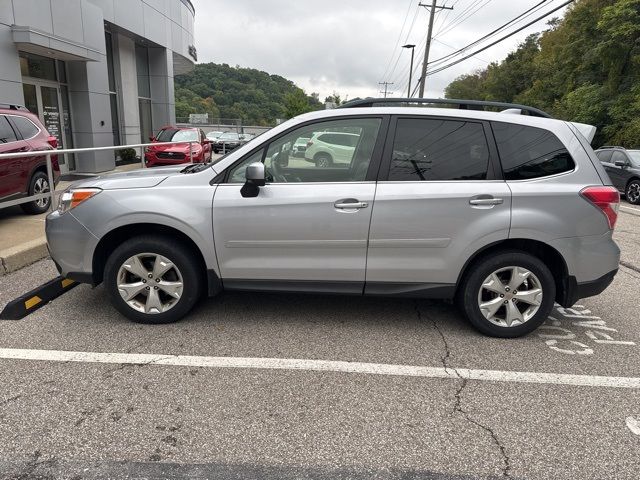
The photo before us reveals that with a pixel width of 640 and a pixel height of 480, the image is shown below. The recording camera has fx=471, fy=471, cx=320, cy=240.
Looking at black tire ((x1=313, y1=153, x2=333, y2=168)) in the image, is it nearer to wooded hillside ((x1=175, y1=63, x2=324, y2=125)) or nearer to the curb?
the curb

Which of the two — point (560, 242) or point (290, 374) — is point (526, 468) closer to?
point (290, 374)

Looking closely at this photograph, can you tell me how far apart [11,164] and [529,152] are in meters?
6.76

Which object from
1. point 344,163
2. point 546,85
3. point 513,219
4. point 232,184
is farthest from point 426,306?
point 546,85

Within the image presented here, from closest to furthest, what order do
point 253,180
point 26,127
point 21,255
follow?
point 253,180 < point 21,255 < point 26,127

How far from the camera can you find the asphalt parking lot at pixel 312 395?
8.04 feet

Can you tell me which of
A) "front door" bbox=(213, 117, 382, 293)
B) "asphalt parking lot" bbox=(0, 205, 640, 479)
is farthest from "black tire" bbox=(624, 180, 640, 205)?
"front door" bbox=(213, 117, 382, 293)

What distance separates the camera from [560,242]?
366 centimetres

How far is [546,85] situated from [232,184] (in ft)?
132

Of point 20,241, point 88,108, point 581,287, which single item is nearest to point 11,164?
point 20,241

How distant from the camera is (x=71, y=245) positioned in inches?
151

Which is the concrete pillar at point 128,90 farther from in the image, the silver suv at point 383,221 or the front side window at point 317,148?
the front side window at point 317,148

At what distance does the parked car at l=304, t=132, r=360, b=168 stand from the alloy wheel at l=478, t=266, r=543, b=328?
1.55m

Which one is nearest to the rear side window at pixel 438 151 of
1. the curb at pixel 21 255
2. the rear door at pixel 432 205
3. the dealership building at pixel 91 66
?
the rear door at pixel 432 205

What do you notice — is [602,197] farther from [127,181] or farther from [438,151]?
[127,181]
